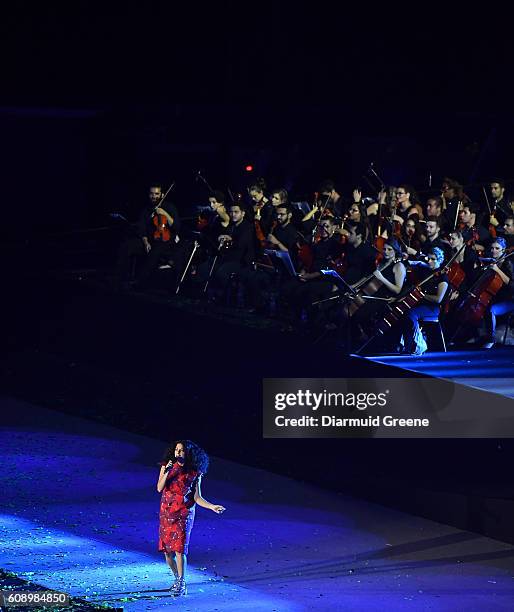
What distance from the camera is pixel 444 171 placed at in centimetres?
1991

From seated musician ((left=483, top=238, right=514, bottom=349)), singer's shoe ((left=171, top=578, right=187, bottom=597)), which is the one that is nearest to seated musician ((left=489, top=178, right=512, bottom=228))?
seated musician ((left=483, top=238, right=514, bottom=349))

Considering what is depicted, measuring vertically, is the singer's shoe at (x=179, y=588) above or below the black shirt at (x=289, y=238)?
below

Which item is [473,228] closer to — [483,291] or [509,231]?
[509,231]

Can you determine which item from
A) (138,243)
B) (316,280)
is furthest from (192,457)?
(138,243)

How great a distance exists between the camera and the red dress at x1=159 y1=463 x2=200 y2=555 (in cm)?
992

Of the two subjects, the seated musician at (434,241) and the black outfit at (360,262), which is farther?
the black outfit at (360,262)

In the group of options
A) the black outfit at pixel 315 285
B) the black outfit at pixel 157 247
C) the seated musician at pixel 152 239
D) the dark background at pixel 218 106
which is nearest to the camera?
the black outfit at pixel 315 285

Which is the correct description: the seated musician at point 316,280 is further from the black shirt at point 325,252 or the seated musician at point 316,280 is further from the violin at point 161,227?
the violin at point 161,227

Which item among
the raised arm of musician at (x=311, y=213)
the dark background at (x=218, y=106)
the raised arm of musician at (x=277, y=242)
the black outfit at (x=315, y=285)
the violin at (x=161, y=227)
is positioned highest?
the dark background at (x=218, y=106)

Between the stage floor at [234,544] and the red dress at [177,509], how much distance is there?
0.37m

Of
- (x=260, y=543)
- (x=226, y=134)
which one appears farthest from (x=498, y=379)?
(x=226, y=134)

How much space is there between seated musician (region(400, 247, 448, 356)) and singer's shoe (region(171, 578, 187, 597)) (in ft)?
14.2

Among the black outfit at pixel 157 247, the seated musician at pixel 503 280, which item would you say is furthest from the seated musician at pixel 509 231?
the black outfit at pixel 157 247

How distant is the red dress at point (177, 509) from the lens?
992cm
